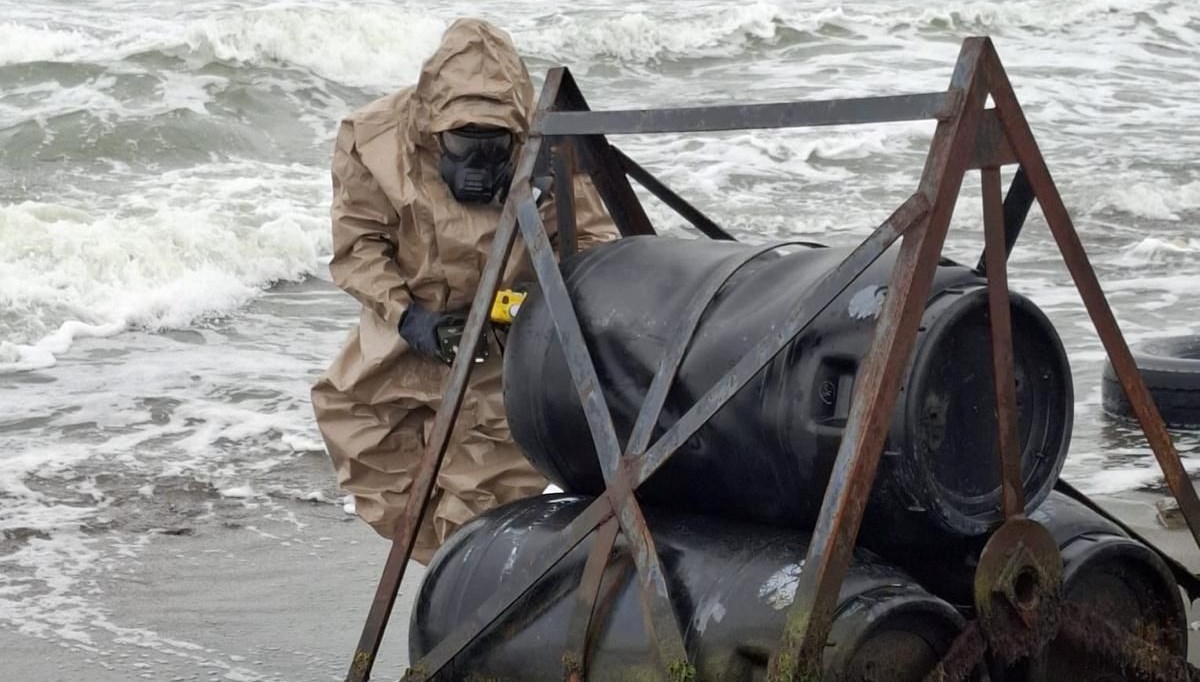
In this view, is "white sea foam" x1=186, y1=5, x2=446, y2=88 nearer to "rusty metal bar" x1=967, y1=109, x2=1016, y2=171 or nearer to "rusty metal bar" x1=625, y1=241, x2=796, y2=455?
"rusty metal bar" x1=625, y1=241, x2=796, y2=455

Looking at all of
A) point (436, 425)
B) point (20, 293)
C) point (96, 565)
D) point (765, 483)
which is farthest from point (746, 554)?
point (20, 293)

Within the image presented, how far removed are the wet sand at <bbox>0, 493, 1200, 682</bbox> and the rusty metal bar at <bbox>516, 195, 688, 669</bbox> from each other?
150 centimetres

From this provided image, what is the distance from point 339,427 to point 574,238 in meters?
0.92

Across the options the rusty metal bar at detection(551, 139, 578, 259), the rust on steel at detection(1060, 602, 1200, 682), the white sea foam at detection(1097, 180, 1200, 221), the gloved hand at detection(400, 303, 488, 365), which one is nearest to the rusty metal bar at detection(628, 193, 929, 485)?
the rust on steel at detection(1060, 602, 1200, 682)

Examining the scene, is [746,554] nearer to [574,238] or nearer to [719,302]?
[719,302]

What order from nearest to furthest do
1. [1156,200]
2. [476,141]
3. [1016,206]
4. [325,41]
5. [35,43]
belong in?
[1016,206] → [476,141] → [1156,200] → [35,43] → [325,41]

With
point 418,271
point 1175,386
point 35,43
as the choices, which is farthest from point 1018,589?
point 35,43

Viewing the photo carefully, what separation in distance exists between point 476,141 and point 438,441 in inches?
31.6

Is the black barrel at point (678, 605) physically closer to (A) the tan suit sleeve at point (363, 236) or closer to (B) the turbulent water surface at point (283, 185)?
(A) the tan suit sleeve at point (363, 236)

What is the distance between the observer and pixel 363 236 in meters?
4.03

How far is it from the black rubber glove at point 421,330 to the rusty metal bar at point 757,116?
0.67 metres

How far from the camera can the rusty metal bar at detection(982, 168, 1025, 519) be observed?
8.97ft

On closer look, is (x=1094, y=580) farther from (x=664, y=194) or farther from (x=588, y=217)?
(x=588, y=217)

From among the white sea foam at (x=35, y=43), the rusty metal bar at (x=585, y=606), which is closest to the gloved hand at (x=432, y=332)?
the rusty metal bar at (x=585, y=606)
